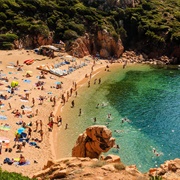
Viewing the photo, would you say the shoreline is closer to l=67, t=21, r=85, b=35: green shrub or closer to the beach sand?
the beach sand

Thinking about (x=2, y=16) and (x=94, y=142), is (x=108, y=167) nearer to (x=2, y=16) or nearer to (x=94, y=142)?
(x=94, y=142)

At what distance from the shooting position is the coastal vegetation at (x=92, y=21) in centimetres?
6244

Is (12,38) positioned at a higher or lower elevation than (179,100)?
higher

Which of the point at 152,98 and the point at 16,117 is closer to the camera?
the point at 16,117

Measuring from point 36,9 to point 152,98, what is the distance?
124ft

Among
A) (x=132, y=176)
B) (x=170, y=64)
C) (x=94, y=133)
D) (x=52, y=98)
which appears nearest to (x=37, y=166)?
(x=94, y=133)

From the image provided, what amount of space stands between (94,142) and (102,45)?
53.7 meters

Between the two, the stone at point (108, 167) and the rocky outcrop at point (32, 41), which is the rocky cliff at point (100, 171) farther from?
the rocky outcrop at point (32, 41)

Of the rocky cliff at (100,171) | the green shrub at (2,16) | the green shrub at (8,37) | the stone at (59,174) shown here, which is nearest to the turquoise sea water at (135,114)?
the rocky cliff at (100,171)

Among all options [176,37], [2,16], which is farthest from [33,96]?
[176,37]

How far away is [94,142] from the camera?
17.2m

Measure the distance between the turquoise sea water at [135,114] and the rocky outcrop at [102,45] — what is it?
371 inches

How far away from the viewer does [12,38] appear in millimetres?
59406

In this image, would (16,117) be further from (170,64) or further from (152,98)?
(170,64)
